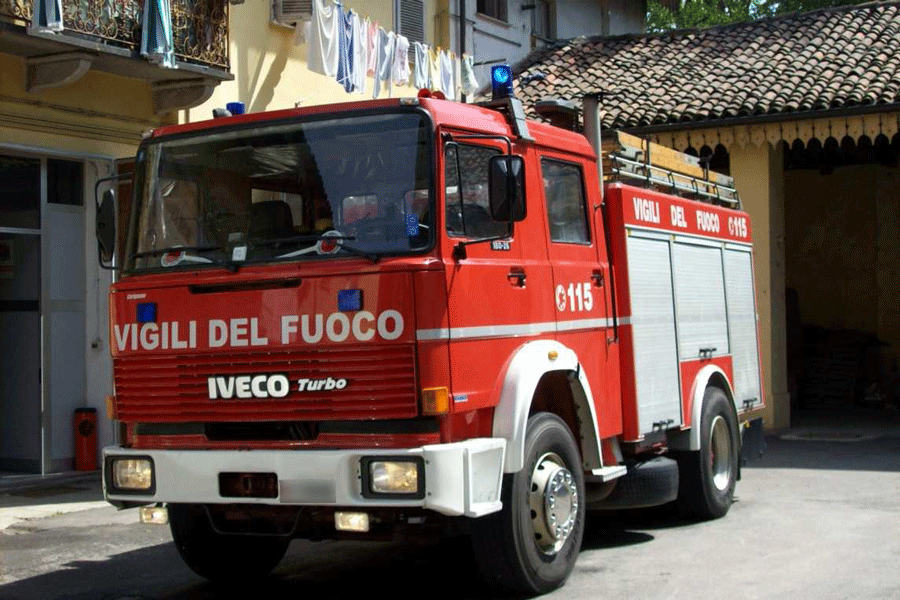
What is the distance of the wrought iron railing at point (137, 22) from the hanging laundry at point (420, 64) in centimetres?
368

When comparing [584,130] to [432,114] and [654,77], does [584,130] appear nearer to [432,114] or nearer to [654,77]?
[432,114]

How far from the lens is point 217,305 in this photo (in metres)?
6.74

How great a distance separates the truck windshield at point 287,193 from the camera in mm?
6559

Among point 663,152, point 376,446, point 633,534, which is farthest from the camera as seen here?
point 663,152

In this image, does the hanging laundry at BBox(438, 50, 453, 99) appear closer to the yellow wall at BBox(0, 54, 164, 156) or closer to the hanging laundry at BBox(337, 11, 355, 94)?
the hanging laundry at BBox(337, 11, 355, 94)

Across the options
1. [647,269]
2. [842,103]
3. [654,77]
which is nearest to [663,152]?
→ [647,269]

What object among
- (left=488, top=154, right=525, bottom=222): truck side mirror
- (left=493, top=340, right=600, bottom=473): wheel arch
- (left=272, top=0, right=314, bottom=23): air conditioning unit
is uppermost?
(left=272, top=0, right=314, bottom=23): air conditioning unit

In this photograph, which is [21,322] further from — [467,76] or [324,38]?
[467,76]

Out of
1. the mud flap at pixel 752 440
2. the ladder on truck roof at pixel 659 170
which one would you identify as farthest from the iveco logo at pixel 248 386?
the mud flap at pixel 752 440

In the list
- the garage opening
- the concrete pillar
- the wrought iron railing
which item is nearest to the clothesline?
the wrought iron railing

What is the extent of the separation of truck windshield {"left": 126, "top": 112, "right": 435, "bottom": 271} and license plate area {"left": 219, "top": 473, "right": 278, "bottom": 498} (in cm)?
110

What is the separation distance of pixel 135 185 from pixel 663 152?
4.30 meters

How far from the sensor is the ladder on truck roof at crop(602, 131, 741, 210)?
8.82 m

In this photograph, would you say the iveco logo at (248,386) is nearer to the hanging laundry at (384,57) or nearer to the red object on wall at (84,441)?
the red object on wall at (84,441)
